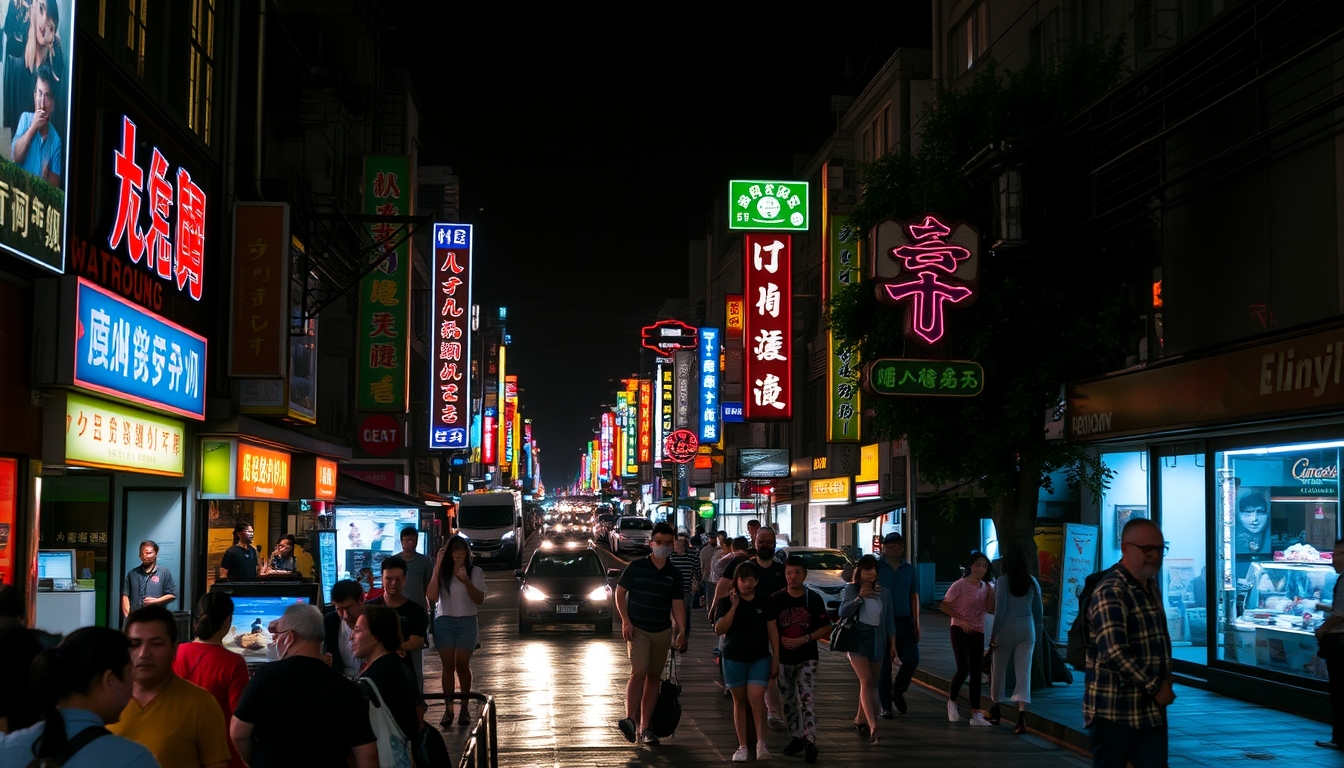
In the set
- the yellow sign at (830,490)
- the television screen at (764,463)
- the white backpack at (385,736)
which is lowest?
the white backpack at (385,736)

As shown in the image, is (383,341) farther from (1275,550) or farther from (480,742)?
(480,742)

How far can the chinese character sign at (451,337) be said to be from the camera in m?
42.5

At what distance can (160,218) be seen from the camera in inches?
634

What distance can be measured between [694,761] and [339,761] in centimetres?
675

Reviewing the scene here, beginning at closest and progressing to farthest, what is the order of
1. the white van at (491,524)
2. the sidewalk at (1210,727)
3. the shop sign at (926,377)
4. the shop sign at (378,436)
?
the sidewalk at (1210,727) → the shop sign at (926,377) → the shop sign at (378,436) → the white van at (491,524)

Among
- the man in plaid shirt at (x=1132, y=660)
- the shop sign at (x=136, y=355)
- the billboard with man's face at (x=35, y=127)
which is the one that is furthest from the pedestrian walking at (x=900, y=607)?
the billboard with man's face at (x=35, y=127)

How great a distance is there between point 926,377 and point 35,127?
9.87m

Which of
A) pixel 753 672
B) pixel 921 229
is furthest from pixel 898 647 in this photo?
pixel 921 229

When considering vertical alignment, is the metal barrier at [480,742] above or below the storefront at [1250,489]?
below

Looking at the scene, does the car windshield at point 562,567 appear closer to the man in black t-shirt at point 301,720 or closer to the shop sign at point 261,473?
the shop sign at point 261,473

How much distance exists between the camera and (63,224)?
39.7 feet

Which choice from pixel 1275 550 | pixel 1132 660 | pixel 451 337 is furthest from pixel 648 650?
pixel 451 337

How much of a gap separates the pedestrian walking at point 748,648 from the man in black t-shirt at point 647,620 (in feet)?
3.25

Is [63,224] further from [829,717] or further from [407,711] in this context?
[829,717]
